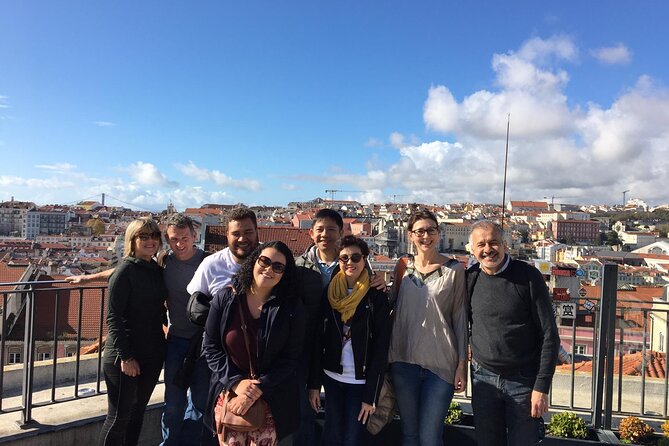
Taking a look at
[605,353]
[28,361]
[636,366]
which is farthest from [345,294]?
[636,366]

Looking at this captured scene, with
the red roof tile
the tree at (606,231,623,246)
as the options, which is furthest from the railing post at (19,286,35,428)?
the tree at (606,231,623,246)

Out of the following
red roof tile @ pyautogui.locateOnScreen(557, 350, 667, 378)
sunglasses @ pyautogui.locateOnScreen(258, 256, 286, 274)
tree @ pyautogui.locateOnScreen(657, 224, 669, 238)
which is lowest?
red roof tile @ pyautogui.locateOnScreen(557, 350, 667, 378)

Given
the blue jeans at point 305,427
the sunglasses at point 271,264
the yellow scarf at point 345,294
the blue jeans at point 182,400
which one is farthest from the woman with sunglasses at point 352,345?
the blue jeans at point 182,400

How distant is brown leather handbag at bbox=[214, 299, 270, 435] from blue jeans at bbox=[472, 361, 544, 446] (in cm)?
→ 136

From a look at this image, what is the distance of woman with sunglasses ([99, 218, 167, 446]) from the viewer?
10.3ft

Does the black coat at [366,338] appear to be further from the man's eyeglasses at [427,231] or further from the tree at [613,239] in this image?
the tree at [613,239]

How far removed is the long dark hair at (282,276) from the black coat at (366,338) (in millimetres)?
398

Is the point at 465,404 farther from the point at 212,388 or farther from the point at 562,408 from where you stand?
the point at 212,388

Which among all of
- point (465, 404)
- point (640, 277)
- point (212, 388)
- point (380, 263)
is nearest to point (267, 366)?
point (212, 388)

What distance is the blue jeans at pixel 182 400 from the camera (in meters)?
3.42

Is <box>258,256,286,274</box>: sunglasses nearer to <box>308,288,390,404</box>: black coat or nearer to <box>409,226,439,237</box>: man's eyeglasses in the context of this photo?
<box>308,288,390,404</box>: black coat

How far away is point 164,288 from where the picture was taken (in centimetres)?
338

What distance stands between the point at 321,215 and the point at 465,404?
214 centimetres

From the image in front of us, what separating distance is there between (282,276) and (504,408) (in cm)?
165
